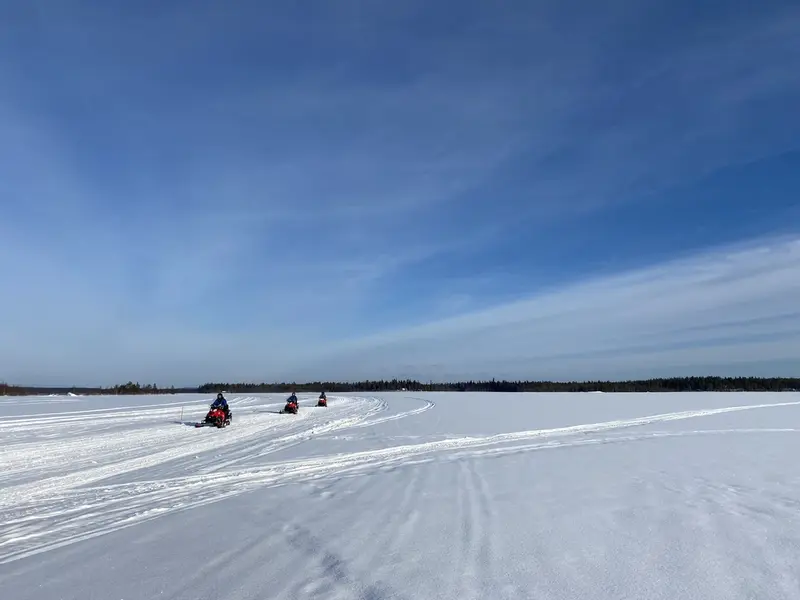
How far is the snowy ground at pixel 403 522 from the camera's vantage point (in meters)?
5.05

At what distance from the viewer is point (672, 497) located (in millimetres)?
8156

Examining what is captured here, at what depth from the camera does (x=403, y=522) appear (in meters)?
7.02

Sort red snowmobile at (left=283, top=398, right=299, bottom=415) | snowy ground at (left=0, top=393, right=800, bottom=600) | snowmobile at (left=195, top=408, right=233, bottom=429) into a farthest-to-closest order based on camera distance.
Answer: red snowmobile at (left=283, top=398, right=299, bottom=415) → snowmobile at (left=195, top=408, right=233, bottom=429) → snowy ground at (left=0, top=393, right=800, bottom=600)

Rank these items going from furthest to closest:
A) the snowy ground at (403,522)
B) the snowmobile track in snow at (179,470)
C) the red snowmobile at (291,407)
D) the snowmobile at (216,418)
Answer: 1. the red snowmobile at (291,407)
2. the snowmobile at (216,418)
3. the snowmobile track in snow at (179,470)
4. the snowy ground at (403,522)

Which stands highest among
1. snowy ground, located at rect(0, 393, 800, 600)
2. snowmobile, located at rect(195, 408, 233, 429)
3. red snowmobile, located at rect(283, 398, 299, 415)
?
red snowmobile, located at rect(283, 398, 299, 415)

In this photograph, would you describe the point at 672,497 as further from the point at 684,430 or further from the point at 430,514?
the point at 684,430

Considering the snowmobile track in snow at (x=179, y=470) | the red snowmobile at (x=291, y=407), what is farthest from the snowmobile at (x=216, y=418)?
the red snowmobile at (x=291, y=407)

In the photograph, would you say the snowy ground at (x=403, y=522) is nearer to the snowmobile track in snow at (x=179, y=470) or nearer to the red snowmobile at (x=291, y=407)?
the snowmobile track in snow at (x=179, y=470)

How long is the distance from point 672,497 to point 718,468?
3.26 meters

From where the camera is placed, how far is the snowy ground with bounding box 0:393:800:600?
5.05 metres

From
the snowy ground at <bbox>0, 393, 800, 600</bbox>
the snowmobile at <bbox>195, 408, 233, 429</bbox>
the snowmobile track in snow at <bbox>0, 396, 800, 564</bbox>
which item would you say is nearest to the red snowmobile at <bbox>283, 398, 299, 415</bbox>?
the snowmobile track in snow at <bbox>0, 396, 800, 564</bbox>

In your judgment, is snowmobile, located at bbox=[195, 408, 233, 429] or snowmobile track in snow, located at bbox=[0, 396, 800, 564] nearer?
snowmobile track in snow, located at bbox=[0, 396, 800, 564]

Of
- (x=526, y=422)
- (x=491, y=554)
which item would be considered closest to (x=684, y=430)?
(x=526, y=422)

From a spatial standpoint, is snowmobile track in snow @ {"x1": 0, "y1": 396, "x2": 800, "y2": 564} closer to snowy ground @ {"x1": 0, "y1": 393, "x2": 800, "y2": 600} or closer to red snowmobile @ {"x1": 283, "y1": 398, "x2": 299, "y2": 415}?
snowy ground @ {"x1": 0, "y1": 393, "x2": 800, "y2": 600}
